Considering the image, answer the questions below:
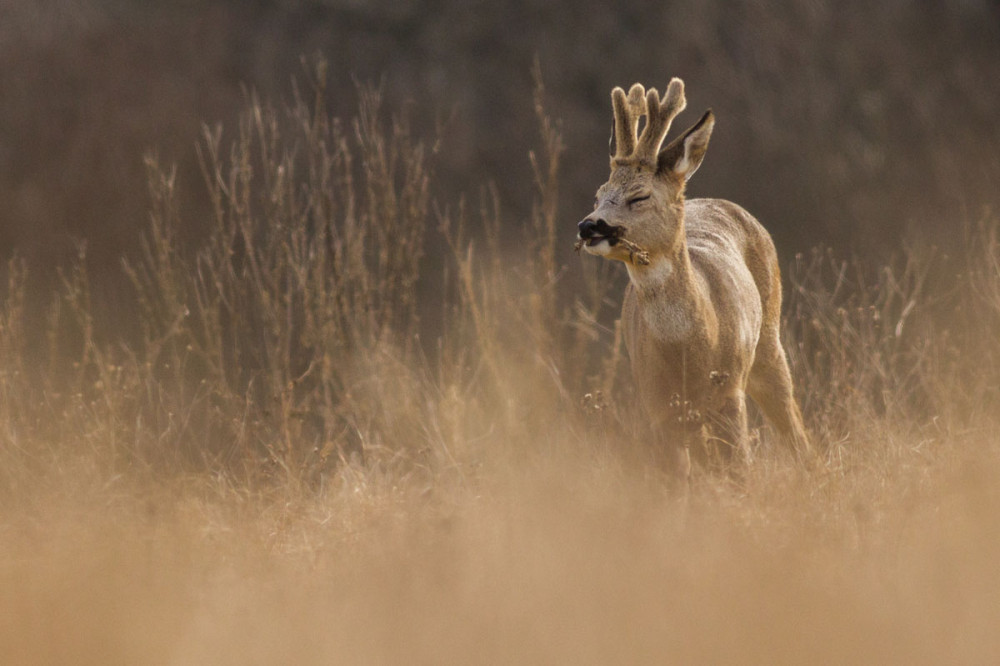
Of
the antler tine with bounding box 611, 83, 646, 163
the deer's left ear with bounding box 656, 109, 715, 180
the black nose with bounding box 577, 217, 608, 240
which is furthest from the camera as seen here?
the antler tine with bounding box 611, 83, 646, 163

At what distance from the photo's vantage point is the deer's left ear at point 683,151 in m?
4.57

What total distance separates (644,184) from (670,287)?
1.16 ft

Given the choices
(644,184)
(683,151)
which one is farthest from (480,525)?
(683,151)

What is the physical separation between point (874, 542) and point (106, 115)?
23.8 feet

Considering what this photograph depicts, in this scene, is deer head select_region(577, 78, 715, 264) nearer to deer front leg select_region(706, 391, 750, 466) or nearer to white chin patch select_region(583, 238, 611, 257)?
white chin patch select_region(583, 238, 611, 257)

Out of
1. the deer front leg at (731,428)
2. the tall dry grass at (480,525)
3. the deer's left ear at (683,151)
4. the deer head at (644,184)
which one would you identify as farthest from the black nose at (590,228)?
→ the deer front leg at (731,428)

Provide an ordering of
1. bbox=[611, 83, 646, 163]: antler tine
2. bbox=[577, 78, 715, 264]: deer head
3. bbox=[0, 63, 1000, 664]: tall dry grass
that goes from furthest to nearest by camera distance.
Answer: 1. bbox=[611, 83, 646, 163]: antler tine
2. bbox=[577, 78, 715, 264]: deer head
3. bbox=[0, 63, 1000, 664]: tall dry grass

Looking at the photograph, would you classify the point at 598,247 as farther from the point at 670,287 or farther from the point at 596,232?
the point at 670,287

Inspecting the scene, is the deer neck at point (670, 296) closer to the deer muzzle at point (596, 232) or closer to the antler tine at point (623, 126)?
the deer muzzle at point (596, 232)

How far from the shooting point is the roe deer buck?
4.39 metres

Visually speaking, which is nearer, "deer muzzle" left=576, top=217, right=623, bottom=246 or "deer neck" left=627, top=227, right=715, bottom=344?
"deer muzzle" left=576, top=217, right=623, bottom=246

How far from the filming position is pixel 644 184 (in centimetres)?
449

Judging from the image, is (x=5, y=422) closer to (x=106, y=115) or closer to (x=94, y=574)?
(x=94, y=574)

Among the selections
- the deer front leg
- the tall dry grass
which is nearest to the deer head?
the tall dry grass
